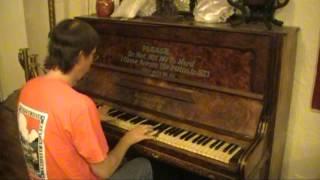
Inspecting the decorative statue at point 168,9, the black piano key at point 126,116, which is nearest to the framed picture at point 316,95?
the decorative statue at point 168,9

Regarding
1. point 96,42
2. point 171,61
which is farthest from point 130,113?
point 96,42

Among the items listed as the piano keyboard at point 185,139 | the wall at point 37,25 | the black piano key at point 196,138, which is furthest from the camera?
the wall at point 37,25

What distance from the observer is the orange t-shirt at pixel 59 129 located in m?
1.27

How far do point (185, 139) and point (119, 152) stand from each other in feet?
1.06

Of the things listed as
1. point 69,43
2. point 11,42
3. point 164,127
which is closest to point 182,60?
point 164,127

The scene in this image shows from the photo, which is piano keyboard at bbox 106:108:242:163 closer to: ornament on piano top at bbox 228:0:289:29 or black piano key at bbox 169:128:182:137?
black piano key at bbox 169:128:182:137

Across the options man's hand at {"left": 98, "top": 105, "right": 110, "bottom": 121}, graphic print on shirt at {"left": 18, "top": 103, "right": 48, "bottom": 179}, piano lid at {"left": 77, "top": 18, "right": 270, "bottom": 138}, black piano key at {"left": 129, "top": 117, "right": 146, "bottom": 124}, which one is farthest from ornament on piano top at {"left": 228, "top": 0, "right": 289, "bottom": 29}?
graphic print on shirt at {"left": 18, "top": 103, "right": 48, "bottom": 179}

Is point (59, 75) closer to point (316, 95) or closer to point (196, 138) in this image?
point (196, 138)

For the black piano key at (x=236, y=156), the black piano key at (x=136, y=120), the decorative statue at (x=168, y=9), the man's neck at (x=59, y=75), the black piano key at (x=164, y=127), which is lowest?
the black piano key at (x=236, y=156)

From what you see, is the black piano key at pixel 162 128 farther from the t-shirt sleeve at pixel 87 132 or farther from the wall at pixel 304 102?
the wall at pixel 304 102

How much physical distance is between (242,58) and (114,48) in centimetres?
79

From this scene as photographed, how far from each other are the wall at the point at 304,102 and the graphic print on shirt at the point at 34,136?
4.34ft

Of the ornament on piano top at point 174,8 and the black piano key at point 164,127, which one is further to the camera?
the ornament on piano top at point 174,8

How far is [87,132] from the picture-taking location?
4.24 ft
